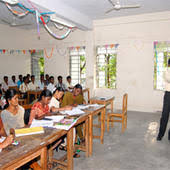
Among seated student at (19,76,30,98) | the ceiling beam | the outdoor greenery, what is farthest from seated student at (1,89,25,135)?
the outdoor greenery

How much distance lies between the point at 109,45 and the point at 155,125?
3.26m

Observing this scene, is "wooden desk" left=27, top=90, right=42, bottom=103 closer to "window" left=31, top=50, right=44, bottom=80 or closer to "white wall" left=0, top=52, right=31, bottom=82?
"white wall" left=0, top=52, right=31, bottom=82

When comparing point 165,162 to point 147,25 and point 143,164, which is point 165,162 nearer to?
point 143,164

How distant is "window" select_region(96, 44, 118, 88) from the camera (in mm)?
6832

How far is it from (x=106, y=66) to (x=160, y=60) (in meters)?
1.84

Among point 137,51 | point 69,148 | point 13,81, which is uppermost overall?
point 137,51

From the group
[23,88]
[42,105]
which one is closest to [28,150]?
[42,105]

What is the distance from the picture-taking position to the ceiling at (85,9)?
4863mm

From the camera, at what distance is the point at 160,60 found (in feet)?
20.1

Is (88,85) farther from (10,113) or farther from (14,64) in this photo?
(10,113)

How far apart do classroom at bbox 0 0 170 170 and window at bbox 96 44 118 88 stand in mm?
35

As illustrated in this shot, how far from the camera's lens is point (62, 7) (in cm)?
507

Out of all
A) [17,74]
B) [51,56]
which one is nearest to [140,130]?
[51,56]

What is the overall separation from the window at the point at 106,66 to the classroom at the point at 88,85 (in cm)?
4
